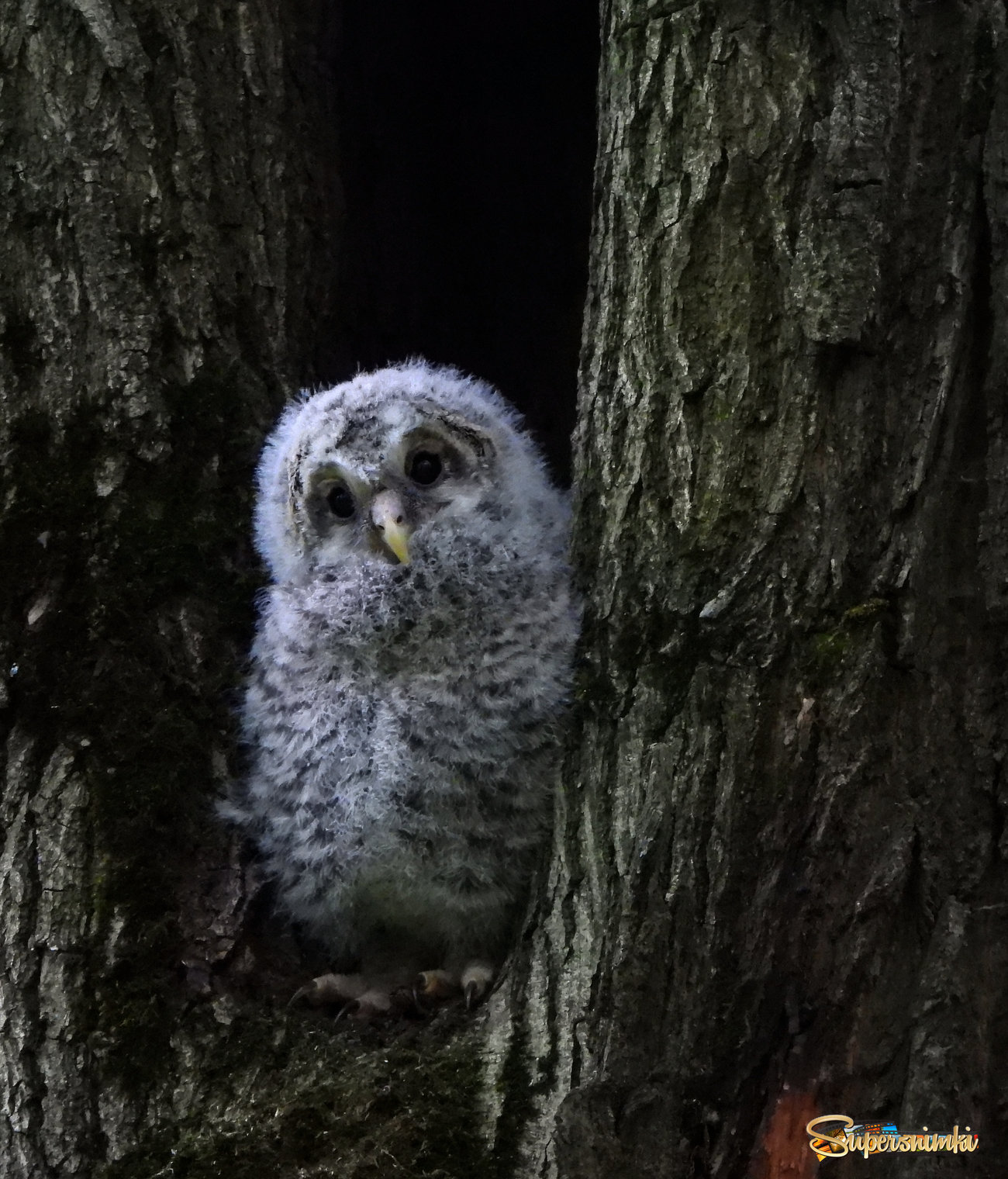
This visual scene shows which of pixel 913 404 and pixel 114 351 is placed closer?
pixel 913 404

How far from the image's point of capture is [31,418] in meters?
2.28

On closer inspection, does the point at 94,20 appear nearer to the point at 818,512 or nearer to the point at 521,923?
the point at 818,512

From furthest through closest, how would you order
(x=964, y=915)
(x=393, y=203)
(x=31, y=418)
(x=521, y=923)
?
1. (x=393, y=203)
2. (x=31, y=418)
3. (x=521, y=923)
4. (x=964, y=915)

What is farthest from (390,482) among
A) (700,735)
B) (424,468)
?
(700,735)

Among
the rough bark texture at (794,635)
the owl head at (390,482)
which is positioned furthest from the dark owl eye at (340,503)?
the rough bark texture at (794,635)

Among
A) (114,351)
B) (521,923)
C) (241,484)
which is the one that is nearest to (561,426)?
(241,484)

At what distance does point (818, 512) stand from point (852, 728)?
31 centimetres

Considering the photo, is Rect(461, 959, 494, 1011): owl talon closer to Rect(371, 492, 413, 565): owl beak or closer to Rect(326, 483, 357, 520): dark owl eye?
Rect(371, 492, 413, 565): owl beak

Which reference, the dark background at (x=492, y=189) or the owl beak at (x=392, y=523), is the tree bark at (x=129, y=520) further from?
A: the dark background at (x=492, y=189)

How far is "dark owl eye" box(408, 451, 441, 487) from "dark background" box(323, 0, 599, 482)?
0.85m

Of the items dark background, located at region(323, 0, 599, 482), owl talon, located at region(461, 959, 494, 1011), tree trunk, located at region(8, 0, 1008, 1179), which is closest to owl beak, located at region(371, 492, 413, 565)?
tree trunk, located at region(8, 0, 1008, 1179)

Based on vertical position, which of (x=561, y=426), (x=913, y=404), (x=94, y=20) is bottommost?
(x=913, y=404)
